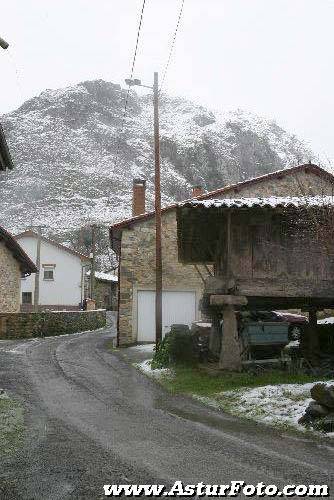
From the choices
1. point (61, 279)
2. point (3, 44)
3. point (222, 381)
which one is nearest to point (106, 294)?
point (61, 279)

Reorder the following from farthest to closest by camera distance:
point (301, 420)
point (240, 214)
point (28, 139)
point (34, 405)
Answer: point (28, 139) → point (240, 214) → point (34, 405) → point (301, 420)

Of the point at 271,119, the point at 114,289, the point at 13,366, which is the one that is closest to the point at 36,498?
the point at 13,366

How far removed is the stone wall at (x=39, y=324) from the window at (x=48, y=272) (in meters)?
11.7

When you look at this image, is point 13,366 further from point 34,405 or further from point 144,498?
point 144,498

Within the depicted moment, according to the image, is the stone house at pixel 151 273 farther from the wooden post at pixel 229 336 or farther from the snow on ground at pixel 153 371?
the wooden post at pixel 229 336

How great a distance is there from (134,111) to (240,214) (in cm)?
12035

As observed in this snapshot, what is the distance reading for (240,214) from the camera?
11.1 meters

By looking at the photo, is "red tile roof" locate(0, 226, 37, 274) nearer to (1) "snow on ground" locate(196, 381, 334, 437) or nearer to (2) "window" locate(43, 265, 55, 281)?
(2) "window" locate(43, 265, 55, 281)

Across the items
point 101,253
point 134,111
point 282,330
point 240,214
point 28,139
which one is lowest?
point 282,330

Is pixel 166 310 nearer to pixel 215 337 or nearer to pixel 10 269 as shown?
pixel 215 337

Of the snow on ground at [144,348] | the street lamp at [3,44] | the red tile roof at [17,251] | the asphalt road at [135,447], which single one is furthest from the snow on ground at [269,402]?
the red tile roof at [17,251]

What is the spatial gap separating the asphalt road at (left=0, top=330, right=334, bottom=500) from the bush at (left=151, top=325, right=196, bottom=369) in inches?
108

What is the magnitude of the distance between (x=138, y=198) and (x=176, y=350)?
1130 cm

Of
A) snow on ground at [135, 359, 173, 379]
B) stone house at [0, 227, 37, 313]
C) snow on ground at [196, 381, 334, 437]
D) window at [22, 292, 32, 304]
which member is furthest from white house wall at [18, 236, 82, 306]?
snow on ground at [196, 381, 334, 437]
